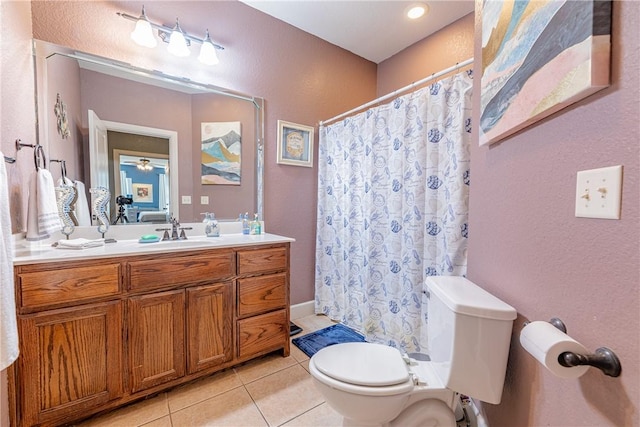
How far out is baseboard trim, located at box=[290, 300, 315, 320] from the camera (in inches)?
95.3

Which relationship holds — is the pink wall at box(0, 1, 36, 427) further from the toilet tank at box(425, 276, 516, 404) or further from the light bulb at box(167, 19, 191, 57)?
the toilet tank at box(425, 276, 516, 404)

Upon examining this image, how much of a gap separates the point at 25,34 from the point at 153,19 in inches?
27.1

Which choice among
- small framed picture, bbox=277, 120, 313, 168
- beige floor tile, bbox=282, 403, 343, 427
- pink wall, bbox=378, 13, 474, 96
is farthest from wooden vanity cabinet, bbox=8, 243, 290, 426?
pink wall, bbox=378, 13, 474, 96

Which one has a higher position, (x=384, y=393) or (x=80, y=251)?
(x=80, y=251)

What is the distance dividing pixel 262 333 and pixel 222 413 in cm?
46

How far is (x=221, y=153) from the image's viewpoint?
210cm

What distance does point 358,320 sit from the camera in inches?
86.7

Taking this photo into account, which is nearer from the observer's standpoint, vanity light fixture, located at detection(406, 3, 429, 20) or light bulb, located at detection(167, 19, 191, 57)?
light bulb, located at detection(167, 19, 191, 57)

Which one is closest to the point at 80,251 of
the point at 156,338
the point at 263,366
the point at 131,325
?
the point at 131,325

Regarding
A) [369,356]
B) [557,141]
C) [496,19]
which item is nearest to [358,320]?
[369,356]

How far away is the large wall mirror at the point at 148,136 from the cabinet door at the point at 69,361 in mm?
712

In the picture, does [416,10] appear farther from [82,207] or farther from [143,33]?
[82,207]

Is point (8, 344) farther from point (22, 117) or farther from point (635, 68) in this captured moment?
point (635, 68)

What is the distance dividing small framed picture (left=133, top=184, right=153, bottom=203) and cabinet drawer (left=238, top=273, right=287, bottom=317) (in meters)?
0.88
